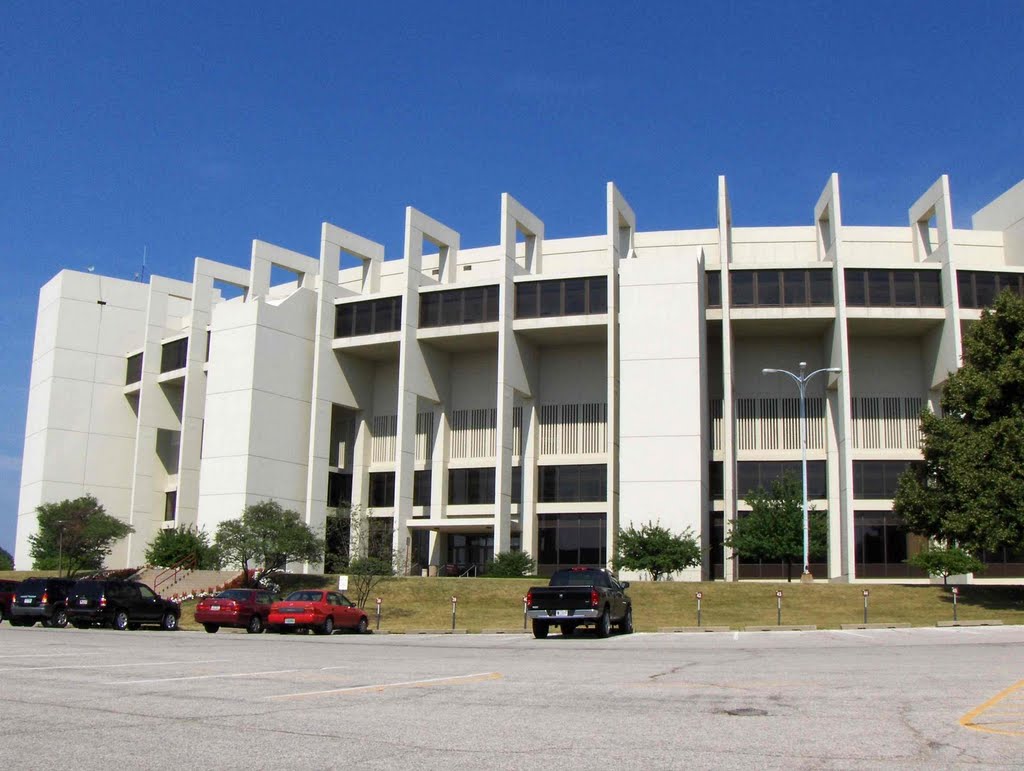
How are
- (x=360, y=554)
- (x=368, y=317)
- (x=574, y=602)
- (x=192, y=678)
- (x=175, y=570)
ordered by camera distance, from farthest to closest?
1. (x=368, y=317)
2. (x=175, y=570)
3. (x=360, y=554)
4. (x=574, y=602)
5. (x=192, y=678)

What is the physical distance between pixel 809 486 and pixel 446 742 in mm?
51051

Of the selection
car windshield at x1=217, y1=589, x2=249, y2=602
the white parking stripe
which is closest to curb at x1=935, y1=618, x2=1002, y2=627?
car windshield at x1=217, y1=589, x2=249, y2=602

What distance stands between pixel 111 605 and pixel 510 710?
84.2 feet

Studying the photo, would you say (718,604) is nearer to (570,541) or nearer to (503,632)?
(503,632)

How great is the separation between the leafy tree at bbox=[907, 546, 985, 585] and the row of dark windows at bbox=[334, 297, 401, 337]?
1223 inches

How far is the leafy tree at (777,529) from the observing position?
5000cm

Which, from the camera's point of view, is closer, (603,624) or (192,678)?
(192,678)

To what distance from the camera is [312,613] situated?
30797mm

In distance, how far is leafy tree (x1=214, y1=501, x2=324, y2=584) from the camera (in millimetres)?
49062

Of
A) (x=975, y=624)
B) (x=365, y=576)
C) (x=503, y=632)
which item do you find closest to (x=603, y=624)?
(x=503, y=632)

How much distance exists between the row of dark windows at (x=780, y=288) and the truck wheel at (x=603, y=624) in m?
31.2

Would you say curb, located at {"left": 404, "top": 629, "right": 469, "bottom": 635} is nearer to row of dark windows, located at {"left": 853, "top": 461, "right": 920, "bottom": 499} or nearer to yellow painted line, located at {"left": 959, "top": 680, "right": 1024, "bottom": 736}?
yellow painted line, located at {"left": 959, "top": 680, "right": 1024, "bottom": 736}

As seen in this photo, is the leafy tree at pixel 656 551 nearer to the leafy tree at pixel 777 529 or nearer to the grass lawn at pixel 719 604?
the leafy tree at pixel 777 529

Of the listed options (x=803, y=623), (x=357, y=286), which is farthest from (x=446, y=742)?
(x=357, y=286)
